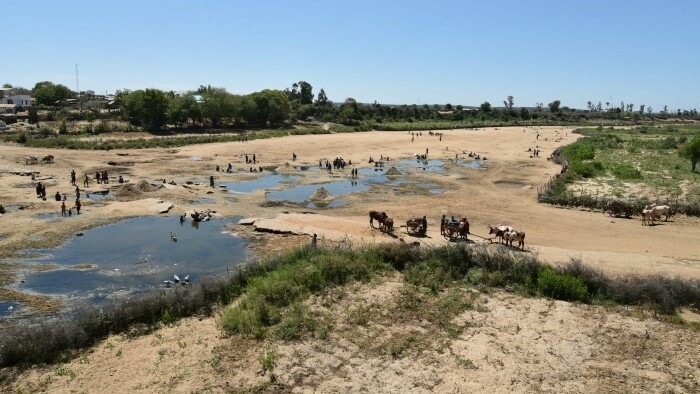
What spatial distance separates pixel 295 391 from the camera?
11.5m

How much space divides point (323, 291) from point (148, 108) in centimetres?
7318

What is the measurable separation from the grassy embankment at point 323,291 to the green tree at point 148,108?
6940cm

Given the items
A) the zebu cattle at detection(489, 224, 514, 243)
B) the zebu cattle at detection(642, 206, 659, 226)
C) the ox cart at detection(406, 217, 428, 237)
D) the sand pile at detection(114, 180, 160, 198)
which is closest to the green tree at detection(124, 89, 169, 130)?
the sand pile at detection(114, 180, 160, 198)

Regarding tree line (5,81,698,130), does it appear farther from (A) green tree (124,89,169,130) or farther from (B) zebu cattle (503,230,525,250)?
(B) zebu cattle (503,230,525,250)

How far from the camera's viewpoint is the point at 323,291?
17.0 meters

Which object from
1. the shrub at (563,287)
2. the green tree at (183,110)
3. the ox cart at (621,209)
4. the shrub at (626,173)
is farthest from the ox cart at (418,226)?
the green tree at (183,110)

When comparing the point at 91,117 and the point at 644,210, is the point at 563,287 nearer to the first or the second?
the point at 644,210

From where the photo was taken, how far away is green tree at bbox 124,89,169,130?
80.1 m

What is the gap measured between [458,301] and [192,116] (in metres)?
78.9

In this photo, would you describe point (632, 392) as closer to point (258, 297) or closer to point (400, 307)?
point (400, 307)

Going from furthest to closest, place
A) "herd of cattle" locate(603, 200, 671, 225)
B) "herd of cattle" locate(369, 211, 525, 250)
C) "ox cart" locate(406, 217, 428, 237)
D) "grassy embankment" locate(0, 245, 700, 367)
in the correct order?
"herd of cattle" locate(603, 200, 671, 225), "ox cart" locate(406, 217, 428, 237), "herd of cattle" locate(369, 211, 525, 250), "grassy embankment" locate(0, 245, 700, 367)

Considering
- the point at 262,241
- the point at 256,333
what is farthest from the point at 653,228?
the point at 256,333

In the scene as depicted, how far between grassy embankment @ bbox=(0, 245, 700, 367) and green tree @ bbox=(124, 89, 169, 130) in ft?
228

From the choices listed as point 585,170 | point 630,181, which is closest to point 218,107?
point 585,170
